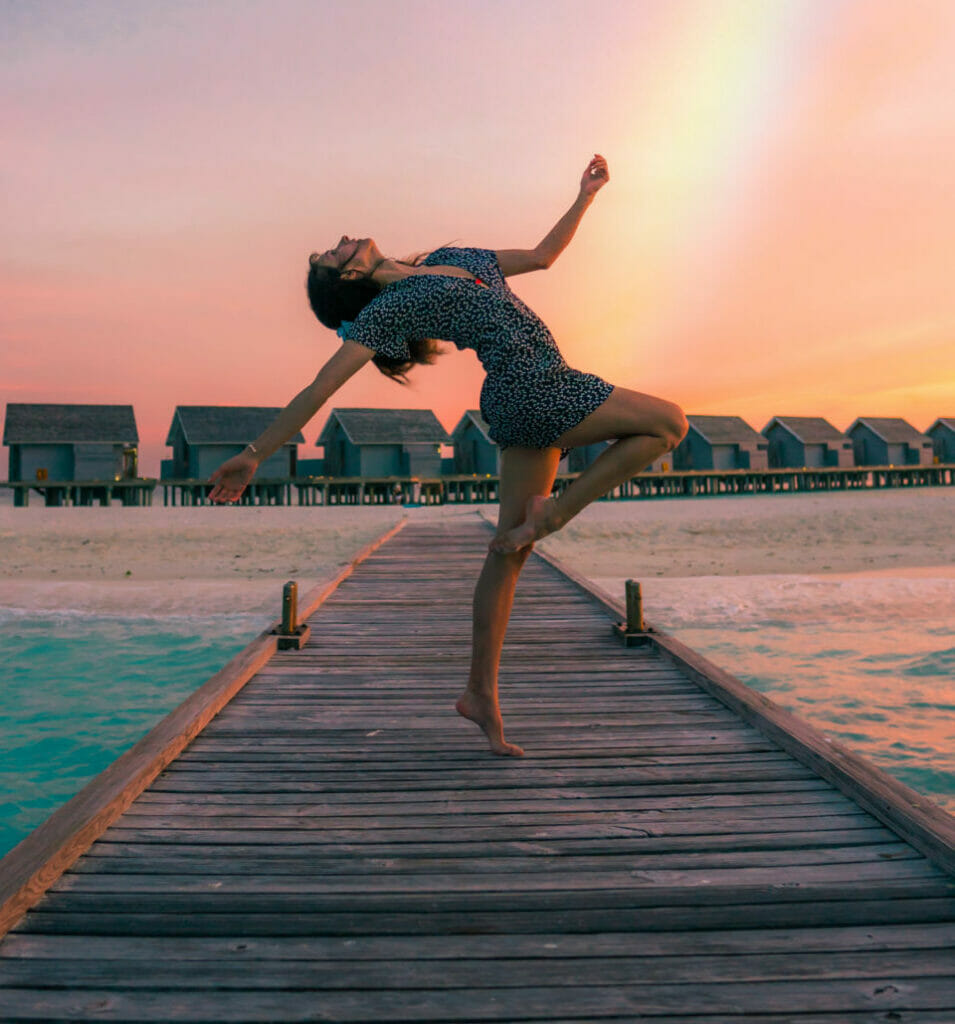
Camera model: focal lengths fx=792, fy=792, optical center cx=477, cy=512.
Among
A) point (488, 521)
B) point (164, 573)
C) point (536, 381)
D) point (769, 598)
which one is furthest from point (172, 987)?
point (488, 521)

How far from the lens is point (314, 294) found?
8.19 feet

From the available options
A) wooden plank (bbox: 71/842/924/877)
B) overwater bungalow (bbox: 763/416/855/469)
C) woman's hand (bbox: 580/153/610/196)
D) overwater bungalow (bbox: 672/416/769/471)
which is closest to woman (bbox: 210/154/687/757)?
woman's hand (bbox: 580/153/610/196)

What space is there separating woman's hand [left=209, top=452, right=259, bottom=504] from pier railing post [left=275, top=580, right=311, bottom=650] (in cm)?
296

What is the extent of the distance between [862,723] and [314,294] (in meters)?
5.39

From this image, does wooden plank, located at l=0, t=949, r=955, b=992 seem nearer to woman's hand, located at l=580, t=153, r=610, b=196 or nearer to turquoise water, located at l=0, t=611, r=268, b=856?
woman's hand, located at l=580, t=153, r=610, b=196

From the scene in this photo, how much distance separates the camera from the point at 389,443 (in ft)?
138

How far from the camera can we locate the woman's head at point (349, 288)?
242 centimetres

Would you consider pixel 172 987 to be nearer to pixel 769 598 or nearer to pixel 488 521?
pixel 769 598

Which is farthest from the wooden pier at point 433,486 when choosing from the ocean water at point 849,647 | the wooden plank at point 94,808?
the wooden plank at point 94,808

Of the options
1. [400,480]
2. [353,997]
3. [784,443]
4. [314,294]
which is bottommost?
[353,997]

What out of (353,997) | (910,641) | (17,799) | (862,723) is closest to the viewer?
(353,997)

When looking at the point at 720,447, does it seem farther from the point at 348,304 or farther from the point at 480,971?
the point at 480,971

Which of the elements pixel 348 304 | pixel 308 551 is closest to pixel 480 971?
pixel 348 304

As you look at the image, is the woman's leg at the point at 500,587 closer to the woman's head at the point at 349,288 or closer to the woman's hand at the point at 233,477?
the woman's head at the point at 349,288
